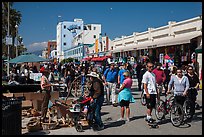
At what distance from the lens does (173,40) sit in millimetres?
22000

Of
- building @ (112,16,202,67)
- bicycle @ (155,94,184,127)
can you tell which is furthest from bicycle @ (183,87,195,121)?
building @ (112,16,202,67)

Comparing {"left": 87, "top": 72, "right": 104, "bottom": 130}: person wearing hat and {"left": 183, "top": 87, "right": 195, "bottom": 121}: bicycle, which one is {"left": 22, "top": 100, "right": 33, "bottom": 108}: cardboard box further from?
{"left": 183, "top": 87, "right": 195, "bottom": 121}: bicycle

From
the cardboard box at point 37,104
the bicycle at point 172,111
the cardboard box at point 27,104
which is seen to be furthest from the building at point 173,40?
the cardboard box at point 27,104

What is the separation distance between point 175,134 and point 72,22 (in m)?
135

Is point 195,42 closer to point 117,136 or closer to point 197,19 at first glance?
point 197,19

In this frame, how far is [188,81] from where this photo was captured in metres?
8.66

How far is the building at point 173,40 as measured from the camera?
20375 millimetres

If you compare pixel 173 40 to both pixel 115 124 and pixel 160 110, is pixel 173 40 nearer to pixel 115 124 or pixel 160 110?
pixel 160 110

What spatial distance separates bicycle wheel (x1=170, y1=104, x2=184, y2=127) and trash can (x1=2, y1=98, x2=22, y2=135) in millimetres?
4422

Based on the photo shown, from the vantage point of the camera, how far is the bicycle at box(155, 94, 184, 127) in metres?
8.04

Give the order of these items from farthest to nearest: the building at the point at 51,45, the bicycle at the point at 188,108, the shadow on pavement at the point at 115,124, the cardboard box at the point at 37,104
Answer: the building at the point at 51,45 < the cardboard box at the point at 37,104 < the bicycle at the point at 188,108 < the shadow on pavement at the point at 115,124

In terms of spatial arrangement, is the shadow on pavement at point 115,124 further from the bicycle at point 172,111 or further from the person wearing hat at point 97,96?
the bicycle at point 172,111

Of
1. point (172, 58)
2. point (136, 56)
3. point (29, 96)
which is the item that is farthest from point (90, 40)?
point (29, 96)

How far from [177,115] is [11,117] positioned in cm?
482
